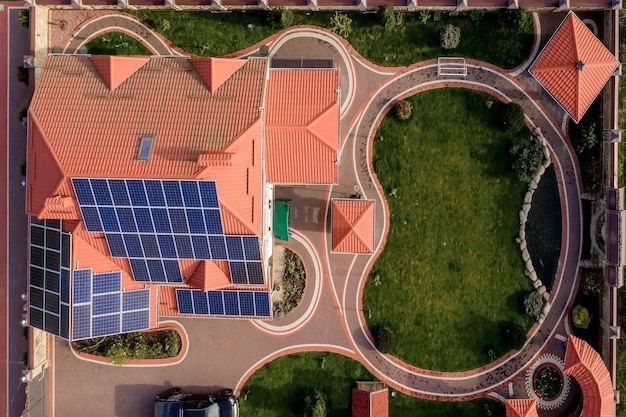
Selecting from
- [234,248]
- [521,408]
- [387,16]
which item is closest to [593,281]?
[521,408]

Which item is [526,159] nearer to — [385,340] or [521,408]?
[385,340]

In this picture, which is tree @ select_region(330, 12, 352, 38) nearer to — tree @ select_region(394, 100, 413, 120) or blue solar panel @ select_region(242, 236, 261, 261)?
tree @ select_region(394, 100, 413, 120)

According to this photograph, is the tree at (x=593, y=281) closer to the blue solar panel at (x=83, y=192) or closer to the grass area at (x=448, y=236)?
the grass area at (x=448, y=236)

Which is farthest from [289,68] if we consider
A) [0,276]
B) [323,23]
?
[0,276]

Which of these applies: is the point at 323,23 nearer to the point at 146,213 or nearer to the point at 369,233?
the point at 369,233

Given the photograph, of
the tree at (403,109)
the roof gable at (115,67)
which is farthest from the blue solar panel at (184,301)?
the tree at (403,109)
